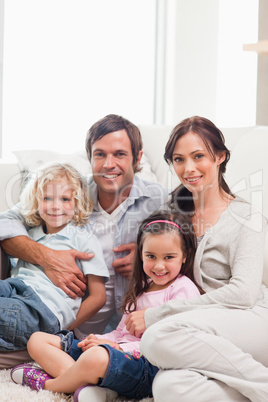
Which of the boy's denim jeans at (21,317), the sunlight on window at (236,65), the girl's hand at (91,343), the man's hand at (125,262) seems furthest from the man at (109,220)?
the sunlight on window at (236,65)

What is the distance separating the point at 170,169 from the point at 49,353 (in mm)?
677

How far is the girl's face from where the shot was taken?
1496 mm

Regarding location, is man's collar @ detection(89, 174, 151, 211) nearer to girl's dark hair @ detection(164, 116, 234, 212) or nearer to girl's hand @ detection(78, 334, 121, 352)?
girl's dark hair @ detection(164, 116, 234, 212)

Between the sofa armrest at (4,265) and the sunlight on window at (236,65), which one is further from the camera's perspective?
the sunlight on window at (236,65)

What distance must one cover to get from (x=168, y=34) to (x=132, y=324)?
221 centimetres

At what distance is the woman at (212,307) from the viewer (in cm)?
122

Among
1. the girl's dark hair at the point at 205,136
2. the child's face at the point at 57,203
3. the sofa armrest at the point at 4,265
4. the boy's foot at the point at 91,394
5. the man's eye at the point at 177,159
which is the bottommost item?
the boy's foot at the point at 91,394

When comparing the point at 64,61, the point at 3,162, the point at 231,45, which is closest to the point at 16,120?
the point at 64,61

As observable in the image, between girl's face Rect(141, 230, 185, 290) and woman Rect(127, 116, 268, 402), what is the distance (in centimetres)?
6

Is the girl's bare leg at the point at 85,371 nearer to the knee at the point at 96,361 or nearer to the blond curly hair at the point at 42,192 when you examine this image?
the knee at the point at 96,361

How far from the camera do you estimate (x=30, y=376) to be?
55.4 inches

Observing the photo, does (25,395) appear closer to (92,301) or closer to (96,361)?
(96,361)

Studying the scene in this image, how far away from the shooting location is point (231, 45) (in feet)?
9.91

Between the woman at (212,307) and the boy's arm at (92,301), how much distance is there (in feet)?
0.68
